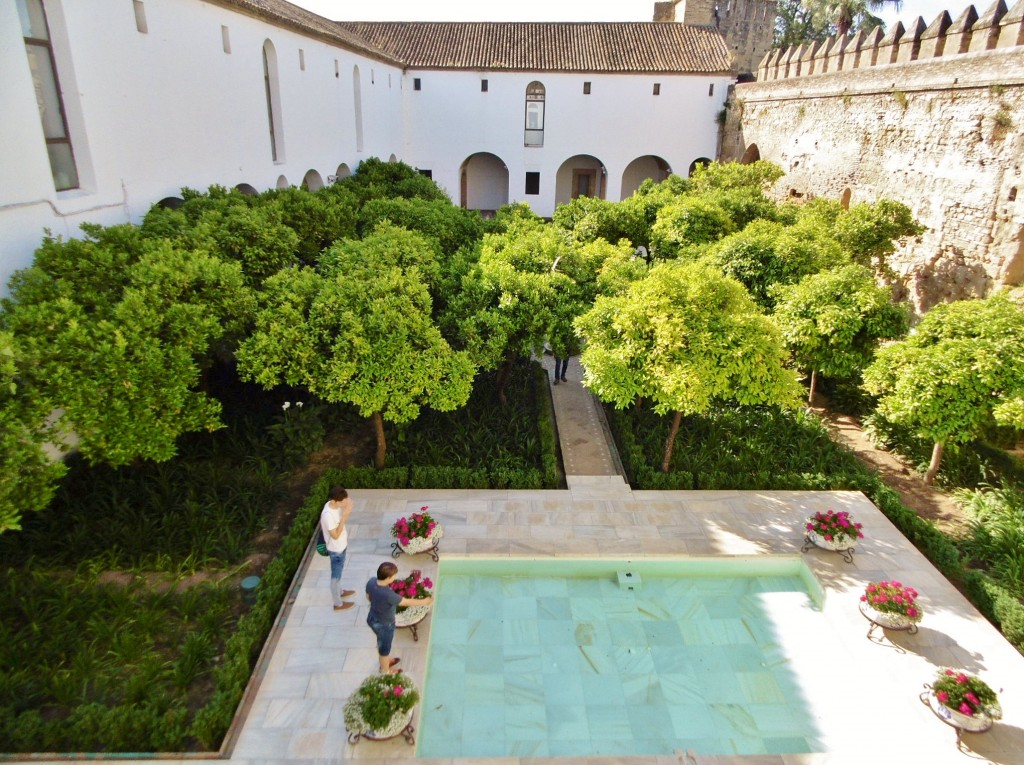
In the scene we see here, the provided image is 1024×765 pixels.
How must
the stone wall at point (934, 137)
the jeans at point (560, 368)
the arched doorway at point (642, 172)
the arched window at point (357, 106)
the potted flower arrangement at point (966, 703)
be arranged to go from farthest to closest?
the arched doorway at point (642, 172), the arched window at point (357, 106), the jeans at point (560, 368), the stone wall at point (934, 137), the potted flower arrangement at point (966, 703)

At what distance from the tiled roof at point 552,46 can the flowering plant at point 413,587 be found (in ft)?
80.5

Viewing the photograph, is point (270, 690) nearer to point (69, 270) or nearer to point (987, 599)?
point (69, 270)

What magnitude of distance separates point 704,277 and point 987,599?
5053 mm

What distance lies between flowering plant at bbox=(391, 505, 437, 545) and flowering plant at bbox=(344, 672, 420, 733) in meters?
2.26

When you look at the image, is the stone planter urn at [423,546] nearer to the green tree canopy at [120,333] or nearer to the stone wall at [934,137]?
the green tree canopy at [120,333]

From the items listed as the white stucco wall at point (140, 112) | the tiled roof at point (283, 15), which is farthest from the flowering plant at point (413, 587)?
the tiled roof at point (283, 15)

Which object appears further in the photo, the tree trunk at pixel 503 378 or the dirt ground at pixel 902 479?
the tree trunk at pixel 503 378

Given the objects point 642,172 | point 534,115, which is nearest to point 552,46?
point 534,115

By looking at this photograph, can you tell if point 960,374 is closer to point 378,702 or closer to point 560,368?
point 560,368

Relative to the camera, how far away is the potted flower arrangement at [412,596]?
23.1ft

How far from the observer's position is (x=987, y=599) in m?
7.67

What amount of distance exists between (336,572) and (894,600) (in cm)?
596

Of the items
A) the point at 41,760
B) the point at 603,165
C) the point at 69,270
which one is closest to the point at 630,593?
the point at 41,760

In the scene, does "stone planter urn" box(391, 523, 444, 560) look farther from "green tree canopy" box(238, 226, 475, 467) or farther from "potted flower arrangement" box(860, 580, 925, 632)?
"potted flower arrangement" box(860, 580, 925, 632)
